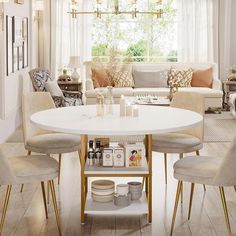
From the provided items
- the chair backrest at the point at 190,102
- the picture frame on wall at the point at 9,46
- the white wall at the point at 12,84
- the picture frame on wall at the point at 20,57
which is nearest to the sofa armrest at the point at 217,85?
the white wall at the point at 12,84

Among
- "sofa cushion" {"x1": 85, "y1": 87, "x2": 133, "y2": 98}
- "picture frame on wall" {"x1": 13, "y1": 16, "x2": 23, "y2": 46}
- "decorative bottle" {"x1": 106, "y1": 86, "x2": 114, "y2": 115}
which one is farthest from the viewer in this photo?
"sofa cushion" {"x1": 85, "y1": 87, "x2": 133, "y2": 98}

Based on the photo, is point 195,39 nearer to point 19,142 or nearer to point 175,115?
point 19,142

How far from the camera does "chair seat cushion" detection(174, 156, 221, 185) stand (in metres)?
3.74

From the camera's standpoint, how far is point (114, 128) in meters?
3.79

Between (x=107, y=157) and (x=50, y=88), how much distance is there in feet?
15.4

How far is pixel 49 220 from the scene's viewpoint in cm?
420

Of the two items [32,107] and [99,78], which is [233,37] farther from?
[32,107]

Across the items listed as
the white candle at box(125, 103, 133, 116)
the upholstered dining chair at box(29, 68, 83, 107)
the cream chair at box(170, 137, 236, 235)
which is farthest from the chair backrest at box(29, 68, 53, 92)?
the cream chair at box(170, 137, 236, 235)

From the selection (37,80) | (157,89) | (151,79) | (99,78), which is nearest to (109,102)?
(37,80)

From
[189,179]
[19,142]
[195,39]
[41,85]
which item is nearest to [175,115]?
[189,179]

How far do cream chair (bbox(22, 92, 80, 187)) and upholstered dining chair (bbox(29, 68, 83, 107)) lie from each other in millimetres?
3453

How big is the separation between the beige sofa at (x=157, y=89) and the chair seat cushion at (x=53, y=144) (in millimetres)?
4427

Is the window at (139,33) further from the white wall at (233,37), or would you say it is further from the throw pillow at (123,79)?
the white wall at (233,37)

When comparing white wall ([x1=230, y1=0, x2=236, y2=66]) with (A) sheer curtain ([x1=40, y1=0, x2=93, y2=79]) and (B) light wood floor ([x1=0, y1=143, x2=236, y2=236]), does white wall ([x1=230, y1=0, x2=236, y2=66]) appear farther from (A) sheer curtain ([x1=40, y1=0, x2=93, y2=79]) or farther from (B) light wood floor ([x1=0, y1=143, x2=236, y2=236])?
(B) light wood floor ([x1=0, y1=143, x2=236, y2=236])
